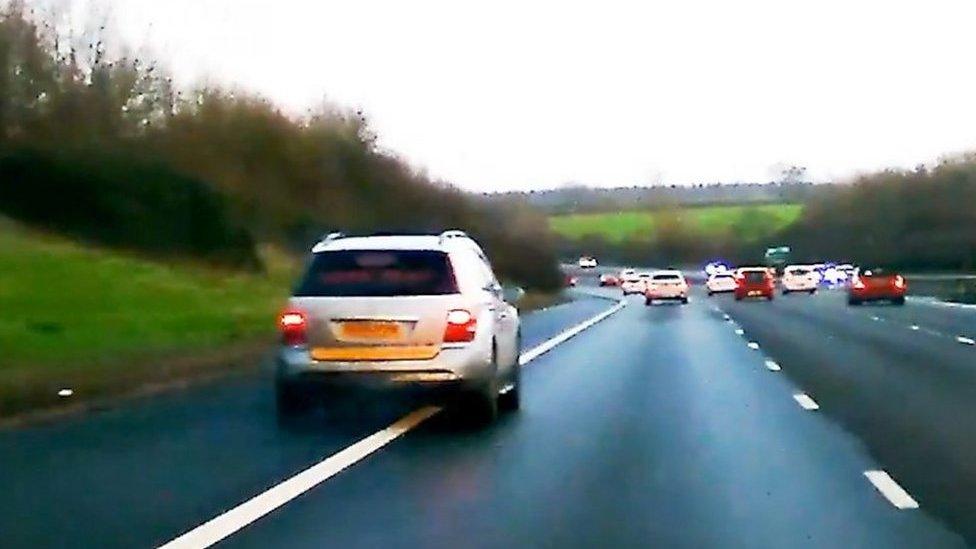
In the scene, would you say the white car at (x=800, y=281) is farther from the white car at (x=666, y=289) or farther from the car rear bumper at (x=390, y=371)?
the car rear bumper at (x=390, y=371)

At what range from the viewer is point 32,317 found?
3325 cm

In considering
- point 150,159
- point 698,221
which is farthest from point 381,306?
point 698,221

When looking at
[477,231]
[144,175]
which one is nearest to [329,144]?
[477,231]

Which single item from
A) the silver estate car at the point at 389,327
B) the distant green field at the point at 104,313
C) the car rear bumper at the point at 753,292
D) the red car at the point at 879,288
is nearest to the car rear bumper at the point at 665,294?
the car rear bumper at the point at 753,292

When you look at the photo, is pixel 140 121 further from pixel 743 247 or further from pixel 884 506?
pixel 743 247

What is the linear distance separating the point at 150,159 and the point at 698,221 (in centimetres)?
11094

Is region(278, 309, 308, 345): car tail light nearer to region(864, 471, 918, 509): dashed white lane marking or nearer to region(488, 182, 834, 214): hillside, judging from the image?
region(864, 471, 918, 509): dashed white lane marking

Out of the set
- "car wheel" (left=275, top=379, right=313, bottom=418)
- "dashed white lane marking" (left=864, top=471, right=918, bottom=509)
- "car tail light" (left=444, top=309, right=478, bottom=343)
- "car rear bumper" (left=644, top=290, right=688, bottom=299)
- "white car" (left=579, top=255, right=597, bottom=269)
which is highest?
"car tail light" (left=444, top=309, right=478, bottom=343)

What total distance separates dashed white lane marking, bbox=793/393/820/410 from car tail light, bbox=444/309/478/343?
163 inches

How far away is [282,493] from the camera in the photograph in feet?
38.3

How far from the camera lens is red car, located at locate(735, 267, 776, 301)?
7138 centimetres

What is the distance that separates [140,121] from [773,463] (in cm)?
4402

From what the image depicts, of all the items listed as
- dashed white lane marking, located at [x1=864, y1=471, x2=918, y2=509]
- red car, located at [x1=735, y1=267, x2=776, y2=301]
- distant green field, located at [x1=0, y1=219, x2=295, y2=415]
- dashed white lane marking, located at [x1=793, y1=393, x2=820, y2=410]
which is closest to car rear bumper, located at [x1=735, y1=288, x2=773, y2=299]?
red car, located at [x1=735, y1=267, x2=776, y2=301]

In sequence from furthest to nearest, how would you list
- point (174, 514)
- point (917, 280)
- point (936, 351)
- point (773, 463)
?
1. point (917, 280)
2. point (936, 351)
3. point (773, 463)
4. point (174, 514)
